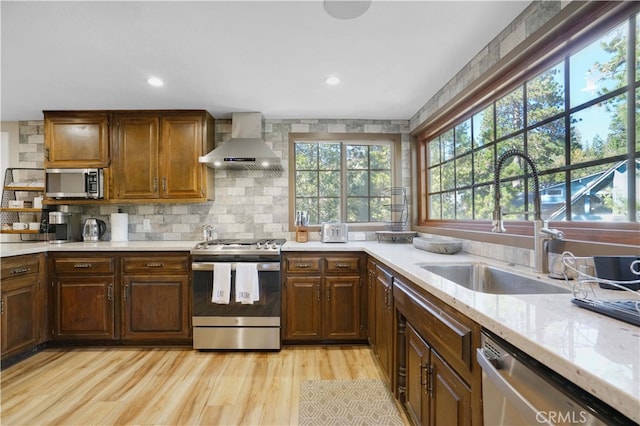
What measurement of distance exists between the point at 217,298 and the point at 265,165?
134 centimetres

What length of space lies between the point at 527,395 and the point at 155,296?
112 inches

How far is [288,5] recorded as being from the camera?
5.00 feet

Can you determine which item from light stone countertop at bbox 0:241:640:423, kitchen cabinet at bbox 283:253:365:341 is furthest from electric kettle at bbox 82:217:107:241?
light stone countertop at bbox 0:241:640:423

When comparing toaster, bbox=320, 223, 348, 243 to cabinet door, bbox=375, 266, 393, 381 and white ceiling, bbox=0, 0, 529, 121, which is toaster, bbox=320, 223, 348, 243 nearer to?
cabinet door, bbox=375, 266, 393, 381

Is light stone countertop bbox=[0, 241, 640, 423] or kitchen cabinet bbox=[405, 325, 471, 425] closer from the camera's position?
light stone countertop bbox=[0, 241, 640, 423]

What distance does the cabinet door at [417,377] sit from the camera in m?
1.31

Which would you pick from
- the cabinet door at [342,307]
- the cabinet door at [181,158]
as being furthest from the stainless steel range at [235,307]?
the cabinet door at [181,158]

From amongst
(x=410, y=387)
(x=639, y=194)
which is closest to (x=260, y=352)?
(x=410, y=387)

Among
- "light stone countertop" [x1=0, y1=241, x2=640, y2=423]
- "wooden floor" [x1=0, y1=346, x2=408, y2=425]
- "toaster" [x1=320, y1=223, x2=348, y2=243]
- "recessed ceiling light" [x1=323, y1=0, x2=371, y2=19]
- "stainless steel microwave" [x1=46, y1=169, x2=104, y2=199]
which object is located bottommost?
"wooden floor" [x1=0, y1=346, x2=408, y2=425]

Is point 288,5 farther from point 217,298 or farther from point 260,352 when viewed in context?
point 260,352

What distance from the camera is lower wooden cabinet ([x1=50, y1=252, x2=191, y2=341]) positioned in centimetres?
264

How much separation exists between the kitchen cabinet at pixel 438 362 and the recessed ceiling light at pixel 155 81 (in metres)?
2.40

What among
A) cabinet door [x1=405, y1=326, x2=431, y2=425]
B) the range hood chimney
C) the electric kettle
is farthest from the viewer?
the electric kettle

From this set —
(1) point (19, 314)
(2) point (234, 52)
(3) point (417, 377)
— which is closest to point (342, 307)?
(3) point (417, 377)
